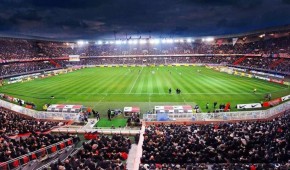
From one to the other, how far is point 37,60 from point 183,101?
76.5 meters

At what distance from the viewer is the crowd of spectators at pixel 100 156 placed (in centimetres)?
1515

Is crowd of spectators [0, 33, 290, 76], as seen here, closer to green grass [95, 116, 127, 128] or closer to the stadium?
the stadium

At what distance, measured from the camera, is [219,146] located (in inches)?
722

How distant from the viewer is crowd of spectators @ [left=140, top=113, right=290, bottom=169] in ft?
54.4

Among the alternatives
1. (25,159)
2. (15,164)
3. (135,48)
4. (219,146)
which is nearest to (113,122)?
(25,159)

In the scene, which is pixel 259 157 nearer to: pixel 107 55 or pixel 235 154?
pixel 235 154

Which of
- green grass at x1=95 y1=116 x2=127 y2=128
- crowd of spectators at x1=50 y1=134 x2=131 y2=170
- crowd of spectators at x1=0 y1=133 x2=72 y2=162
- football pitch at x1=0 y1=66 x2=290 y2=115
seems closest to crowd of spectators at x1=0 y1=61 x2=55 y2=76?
football pitch at x1=0 y1=66 x2=290 y2=115

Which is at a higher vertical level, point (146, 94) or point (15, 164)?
point (146, 94)

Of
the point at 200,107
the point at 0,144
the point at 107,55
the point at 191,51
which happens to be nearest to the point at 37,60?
the point at 107,55

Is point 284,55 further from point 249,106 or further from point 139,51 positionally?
point 139,51

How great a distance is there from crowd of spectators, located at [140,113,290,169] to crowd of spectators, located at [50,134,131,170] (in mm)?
1638

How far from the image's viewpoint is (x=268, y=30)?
8338cm

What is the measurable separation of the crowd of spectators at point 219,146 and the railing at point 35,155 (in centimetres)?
647

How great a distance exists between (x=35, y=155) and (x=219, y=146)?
12.8 metres
